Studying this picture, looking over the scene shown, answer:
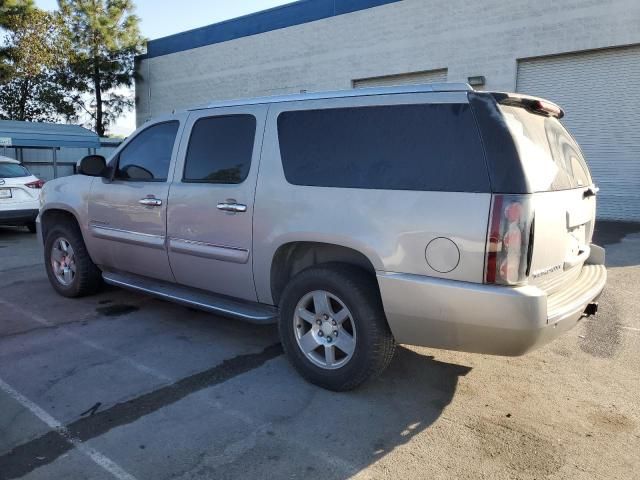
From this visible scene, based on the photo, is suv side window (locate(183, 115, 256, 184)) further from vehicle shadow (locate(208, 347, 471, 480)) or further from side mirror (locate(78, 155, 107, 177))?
vehicle shadow (locate(208, 347, 471, 480))

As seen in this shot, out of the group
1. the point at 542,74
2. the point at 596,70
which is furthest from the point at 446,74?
the point at 596,70

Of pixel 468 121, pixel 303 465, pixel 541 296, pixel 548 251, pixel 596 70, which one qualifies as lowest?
pixel 303 465

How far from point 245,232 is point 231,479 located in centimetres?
184

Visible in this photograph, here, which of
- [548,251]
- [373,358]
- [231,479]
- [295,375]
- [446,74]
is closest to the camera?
[231,479]

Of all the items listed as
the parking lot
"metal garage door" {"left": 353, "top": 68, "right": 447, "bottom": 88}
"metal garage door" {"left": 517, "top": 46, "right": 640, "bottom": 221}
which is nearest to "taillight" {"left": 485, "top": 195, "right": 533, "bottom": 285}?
the parking lot

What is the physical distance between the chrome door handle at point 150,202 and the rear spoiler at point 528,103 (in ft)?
9.47

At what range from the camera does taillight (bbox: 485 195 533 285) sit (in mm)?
2883

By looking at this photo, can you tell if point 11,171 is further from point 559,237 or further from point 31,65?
point 31,65

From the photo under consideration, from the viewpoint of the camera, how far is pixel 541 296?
2936 millimetres

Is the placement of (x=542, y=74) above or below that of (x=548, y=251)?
above

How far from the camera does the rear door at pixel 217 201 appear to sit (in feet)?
13.3

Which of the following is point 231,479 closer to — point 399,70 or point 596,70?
point 596,70

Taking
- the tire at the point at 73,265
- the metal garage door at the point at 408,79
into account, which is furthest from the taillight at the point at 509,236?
the metal garage door at the point at 408,79

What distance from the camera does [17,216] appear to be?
1049 cm
